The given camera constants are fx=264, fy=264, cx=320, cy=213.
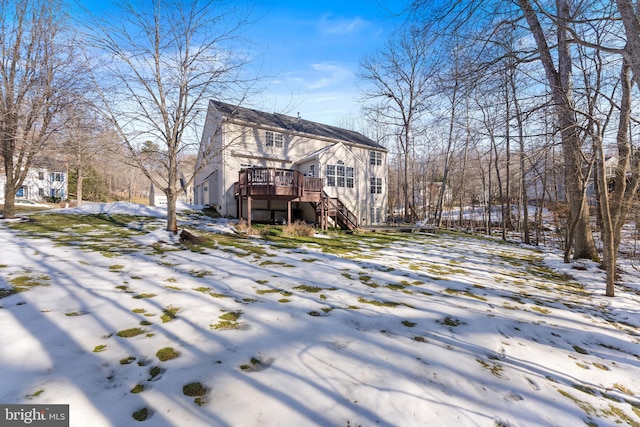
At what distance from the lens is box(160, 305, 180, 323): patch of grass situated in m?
3.02

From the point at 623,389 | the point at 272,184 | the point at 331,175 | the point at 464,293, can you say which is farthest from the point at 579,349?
the point at 331,175

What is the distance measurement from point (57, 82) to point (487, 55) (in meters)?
14.0

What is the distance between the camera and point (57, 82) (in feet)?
31.7

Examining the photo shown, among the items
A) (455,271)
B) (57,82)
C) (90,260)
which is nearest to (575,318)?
(455,271)

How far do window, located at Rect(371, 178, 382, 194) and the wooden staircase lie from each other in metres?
5.38

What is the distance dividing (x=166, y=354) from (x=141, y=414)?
0.71m

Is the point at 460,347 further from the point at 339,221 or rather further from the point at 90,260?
the point at 339,221

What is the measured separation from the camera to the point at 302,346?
2.62m

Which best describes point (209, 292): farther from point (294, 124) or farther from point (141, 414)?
point (294, 124)

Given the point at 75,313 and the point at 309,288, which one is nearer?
the point at 75,313

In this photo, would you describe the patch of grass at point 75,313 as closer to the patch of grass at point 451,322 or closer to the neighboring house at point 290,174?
the patch of grass at point 451,322

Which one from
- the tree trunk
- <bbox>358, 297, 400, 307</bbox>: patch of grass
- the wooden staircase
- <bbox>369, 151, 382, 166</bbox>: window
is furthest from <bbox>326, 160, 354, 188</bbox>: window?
<bbox>358, 297, 400, 307</bbox>: patch of grass

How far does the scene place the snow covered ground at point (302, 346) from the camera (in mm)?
1864

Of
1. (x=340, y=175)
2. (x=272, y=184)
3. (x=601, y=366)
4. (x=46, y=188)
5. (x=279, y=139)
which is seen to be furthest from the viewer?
(x=46, y=188)
